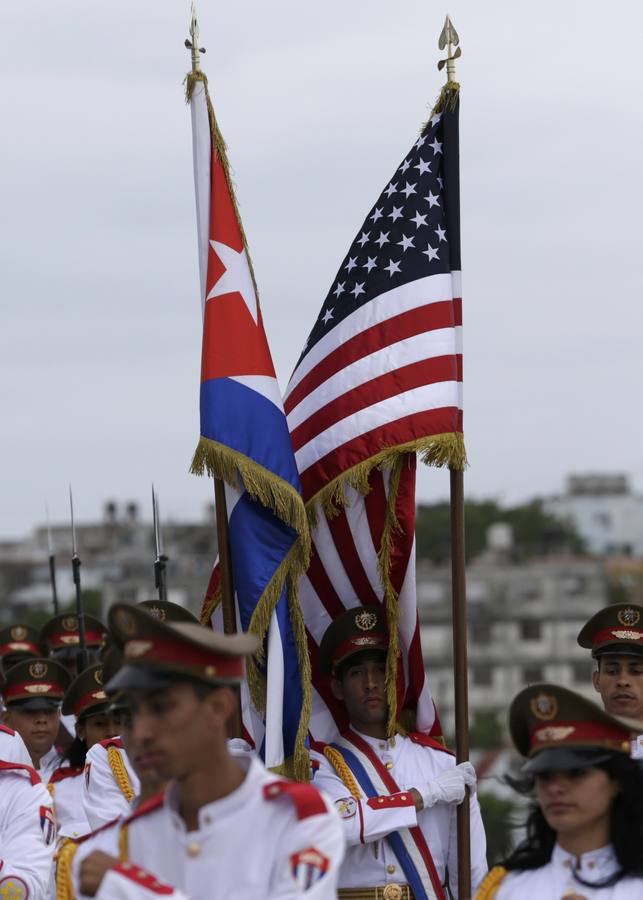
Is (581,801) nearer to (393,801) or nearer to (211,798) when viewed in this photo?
(211,798)

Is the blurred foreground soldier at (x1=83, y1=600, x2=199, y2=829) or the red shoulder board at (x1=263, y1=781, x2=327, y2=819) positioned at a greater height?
the red shoulder board at (x1=263, y1=781, x2=327, y2=819)

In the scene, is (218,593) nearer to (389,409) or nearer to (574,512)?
(389,409)

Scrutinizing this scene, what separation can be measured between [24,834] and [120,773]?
1.84 feet

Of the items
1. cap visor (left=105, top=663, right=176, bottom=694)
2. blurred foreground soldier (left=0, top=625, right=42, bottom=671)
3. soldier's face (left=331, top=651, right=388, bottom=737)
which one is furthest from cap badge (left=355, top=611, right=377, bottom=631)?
blurred foreground soldier (left=0, top=625, right=42, bottom=671)

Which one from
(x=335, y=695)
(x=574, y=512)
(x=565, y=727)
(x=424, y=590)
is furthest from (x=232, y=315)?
(x=574, y=512)

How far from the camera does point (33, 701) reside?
11.8 m

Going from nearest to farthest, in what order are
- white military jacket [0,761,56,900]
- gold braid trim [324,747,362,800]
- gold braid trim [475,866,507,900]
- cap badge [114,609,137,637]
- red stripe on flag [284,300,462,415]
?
cap badge [114,609,137,637]
gold braid trim [475,866,507,900]
white military jacket [0,761,56,900]
gold braid trim [324,747,362,800]
red stripe on flag [284,300,462,415]

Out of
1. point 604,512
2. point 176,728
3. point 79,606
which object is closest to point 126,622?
point 176,728

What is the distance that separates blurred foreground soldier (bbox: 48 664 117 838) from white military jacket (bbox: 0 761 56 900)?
4.33ft

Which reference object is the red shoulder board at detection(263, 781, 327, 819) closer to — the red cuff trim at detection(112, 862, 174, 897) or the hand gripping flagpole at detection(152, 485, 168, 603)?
the red cuff trim at detection(112, 862, 174, 897)

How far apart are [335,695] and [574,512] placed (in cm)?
15773

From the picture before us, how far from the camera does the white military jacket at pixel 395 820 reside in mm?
9227

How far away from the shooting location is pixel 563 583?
12775cm

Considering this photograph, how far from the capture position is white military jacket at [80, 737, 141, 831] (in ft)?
30.7
